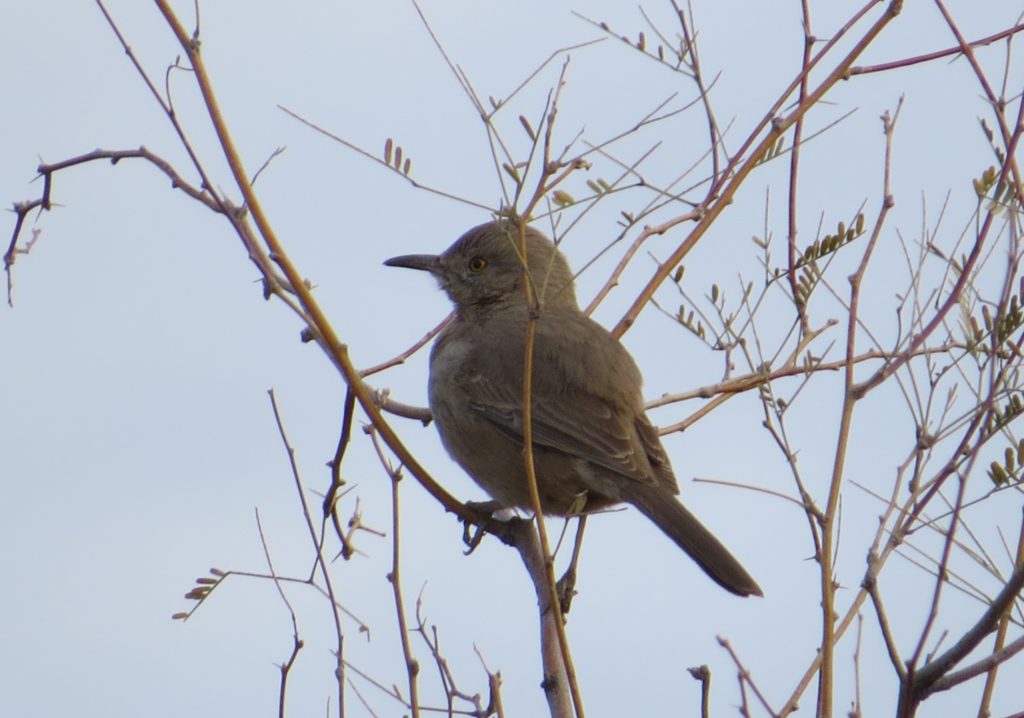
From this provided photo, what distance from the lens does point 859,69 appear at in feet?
14.7

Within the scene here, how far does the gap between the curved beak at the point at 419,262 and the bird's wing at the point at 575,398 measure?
1148mm

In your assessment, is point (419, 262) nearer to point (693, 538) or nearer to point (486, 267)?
point (486, 267)

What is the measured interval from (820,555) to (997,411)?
27.7 inches

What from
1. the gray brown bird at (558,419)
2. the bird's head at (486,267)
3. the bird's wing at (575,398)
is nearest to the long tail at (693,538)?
the gray brown bird at (558,419)

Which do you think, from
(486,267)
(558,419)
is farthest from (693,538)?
(486,267)

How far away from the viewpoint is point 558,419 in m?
6.25

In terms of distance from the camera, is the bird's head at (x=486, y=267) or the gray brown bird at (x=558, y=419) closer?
the gray brown bird at (x=558, y=419)

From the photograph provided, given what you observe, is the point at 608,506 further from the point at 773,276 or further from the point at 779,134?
the point at 779,134

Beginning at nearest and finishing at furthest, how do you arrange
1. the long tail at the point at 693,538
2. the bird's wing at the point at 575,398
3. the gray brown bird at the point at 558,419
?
the long tail at the point at 693,538
the gray brown bird at the point at 558,419
the bird's wing at the point at 575,398

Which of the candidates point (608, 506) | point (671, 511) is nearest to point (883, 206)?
point (671, 511)

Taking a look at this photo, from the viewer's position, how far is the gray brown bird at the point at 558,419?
6.01 metres

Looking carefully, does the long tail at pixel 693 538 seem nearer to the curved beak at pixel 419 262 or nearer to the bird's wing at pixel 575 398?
the bird's wing at pixel 575 398

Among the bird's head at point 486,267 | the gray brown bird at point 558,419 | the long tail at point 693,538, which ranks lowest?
the long tail at point 693,538

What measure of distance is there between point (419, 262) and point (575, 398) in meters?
1.69
